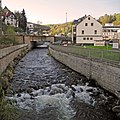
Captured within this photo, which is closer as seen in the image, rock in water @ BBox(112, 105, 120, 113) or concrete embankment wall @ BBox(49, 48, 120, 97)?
rock in water @ BBox(112, 105, 120, 113)

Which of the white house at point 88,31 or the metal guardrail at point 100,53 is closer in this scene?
the metal guardrail at point 100,53

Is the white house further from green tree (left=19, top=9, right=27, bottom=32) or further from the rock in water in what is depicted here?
green tree (left=19, top=9, right=27, bottom=32)

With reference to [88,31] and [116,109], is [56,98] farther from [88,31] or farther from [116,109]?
[88,31]

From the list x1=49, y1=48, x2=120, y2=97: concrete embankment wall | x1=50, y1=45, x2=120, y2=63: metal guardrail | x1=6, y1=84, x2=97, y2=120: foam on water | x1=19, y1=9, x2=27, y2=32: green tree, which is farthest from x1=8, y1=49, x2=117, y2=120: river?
x1=19, y1=9, x2=27, y2=32: green tree

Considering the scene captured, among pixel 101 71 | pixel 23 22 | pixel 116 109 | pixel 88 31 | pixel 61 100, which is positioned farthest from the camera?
pixel 23 22

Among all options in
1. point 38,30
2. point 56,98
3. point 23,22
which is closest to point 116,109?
point 56,98

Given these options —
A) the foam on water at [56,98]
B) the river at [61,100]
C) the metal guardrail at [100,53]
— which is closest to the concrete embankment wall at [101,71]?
the metal guardrail at [100,53]

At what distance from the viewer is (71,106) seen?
13.6 meters

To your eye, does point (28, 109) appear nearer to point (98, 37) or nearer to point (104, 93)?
point (104, 93)

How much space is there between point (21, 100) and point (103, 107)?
18.3ft

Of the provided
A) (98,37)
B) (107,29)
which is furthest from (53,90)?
(107,29)

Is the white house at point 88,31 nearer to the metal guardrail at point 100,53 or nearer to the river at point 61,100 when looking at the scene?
the metal guardrail at point 100,53

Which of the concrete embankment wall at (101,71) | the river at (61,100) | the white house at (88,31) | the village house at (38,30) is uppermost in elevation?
the village house at (38,30)

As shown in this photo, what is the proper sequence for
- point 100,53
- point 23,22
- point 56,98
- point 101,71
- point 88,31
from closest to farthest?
1. point 56,98
2. point 101,71
3. point 100,53
4. point 88,31
5. point 23,22
